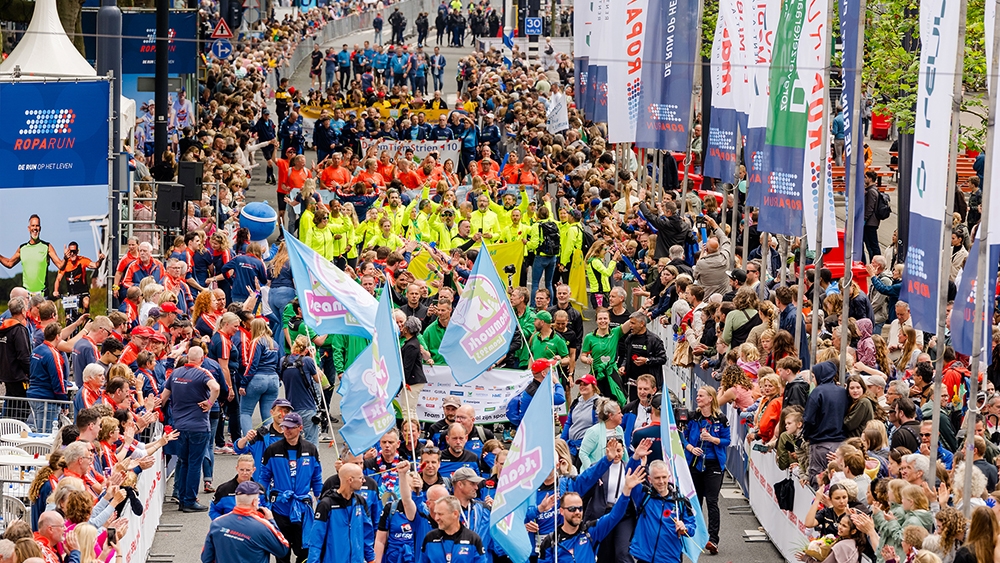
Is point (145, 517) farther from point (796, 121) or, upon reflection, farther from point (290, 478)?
point (796, 121)

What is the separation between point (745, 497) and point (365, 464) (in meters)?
4.67

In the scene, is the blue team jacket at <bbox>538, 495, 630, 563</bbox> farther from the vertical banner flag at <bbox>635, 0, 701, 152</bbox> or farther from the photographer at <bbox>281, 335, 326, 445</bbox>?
the vertical banner flag at <bbox>635, 0, 701, 152</bbox>

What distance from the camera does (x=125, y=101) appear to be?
85.5 ft

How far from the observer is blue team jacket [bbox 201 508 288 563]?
1156 centimetres

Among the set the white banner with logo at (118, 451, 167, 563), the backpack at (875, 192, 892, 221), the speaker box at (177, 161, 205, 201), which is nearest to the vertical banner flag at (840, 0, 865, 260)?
the white banner with logo at (118, 451, 167, 563)

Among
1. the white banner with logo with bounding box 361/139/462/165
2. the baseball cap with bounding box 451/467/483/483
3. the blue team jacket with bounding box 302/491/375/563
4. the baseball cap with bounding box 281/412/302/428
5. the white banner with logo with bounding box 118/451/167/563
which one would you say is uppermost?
the white banner with logo with bounding box 361/139/462/165

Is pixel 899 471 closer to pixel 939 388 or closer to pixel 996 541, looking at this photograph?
pixel 939 388

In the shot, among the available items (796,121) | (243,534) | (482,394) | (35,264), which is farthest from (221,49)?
(243,534)

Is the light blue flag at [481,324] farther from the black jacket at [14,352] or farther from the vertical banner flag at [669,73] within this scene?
the vertical banner flag at [669,73]

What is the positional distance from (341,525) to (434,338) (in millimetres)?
5449

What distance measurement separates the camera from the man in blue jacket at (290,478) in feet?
43.3

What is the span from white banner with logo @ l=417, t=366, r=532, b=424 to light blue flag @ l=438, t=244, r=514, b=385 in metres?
1.69

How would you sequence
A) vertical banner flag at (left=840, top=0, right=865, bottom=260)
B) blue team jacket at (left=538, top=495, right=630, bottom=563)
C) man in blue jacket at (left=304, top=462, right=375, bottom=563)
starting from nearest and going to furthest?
blue team jacket at (left=538, top=495, right=630, bottom=563)
man in blue jacket at (left=304, top=462, right=375, bottom=563)
vertical banner flag at (left=840, top=0, right=865, bottom=260)

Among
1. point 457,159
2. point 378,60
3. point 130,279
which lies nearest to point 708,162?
point 130,279
